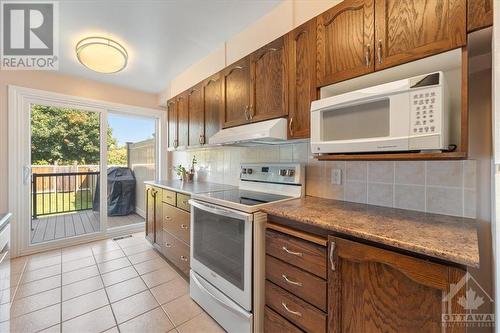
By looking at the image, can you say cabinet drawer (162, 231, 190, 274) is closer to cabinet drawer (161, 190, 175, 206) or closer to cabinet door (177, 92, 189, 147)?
cabinet drawer (161, 190, 175, 206)

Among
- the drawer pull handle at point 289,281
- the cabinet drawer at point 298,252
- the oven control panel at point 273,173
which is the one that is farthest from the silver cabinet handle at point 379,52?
the drawer pull handle at point 289,281

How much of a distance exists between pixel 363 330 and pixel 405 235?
0.47 meters

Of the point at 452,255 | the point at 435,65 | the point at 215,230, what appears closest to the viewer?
the point at 452,255

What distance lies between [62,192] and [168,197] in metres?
2.04

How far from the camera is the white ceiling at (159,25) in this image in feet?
5.66

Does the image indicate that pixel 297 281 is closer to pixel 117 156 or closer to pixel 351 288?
pixel 351 288

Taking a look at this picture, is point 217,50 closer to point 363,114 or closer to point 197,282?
point 363,114

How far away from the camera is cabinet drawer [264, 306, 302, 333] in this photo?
4.01 feet

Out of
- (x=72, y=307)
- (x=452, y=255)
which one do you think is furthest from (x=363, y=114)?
(x=72, y=307)

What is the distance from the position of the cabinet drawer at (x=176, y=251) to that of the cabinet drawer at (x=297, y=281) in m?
1.08

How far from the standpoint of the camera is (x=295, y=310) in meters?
1.20

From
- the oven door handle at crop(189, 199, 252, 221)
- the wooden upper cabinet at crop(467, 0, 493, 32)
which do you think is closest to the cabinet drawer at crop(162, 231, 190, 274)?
the oven door handle at crop(189, 199, 252, 221)

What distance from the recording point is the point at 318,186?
69.9 inches

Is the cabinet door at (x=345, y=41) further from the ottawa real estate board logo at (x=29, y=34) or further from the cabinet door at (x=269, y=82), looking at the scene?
the ottawa real estate board logo at (x=29, y=34)
